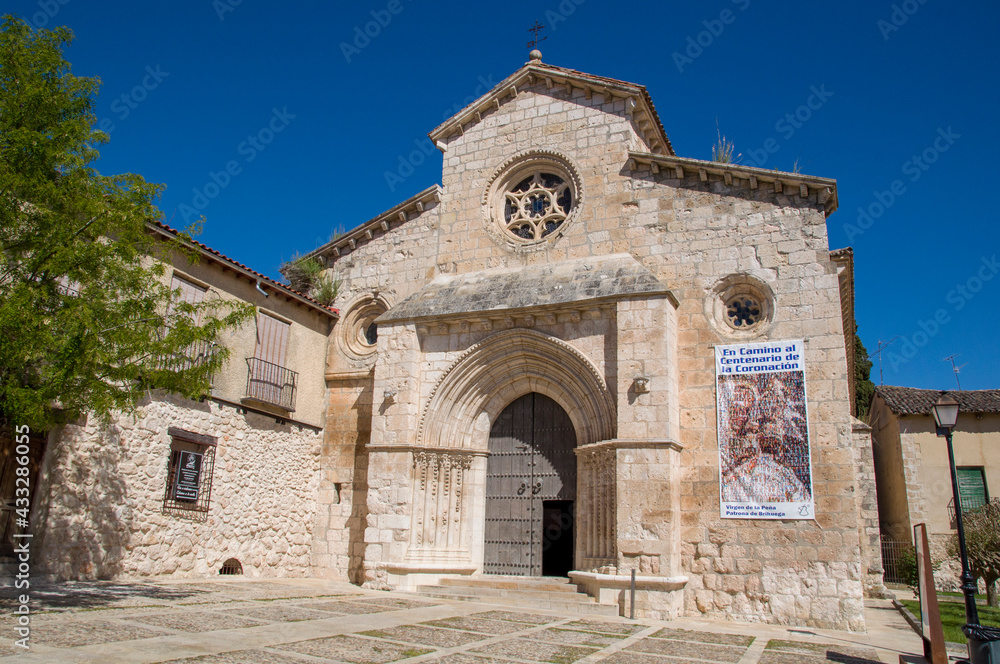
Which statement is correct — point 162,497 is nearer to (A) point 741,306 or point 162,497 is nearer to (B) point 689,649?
(B) point 689,649

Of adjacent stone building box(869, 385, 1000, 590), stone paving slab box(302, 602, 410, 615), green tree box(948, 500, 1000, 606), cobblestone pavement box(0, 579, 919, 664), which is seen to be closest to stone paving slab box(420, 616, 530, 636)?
cobblestone pavement box(0, 579, 919, 664)

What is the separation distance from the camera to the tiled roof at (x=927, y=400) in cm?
1948

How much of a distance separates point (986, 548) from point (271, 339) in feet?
52.5

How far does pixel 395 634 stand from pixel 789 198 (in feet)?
31.4

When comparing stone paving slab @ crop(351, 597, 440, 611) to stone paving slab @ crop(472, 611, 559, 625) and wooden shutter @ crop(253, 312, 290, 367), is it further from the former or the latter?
wooden shutter @ crop(253, 312, 290, 367)

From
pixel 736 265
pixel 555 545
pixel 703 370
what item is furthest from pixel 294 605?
pixel 736 265

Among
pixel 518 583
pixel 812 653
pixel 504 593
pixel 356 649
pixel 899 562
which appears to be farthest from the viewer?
pixel 899 562

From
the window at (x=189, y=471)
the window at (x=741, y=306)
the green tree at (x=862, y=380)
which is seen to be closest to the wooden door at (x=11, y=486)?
the window at (x=189, y=471)

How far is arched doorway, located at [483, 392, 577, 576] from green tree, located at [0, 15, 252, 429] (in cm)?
651

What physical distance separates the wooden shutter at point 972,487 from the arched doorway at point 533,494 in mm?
12560

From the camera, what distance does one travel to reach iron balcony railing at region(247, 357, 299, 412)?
1382cm

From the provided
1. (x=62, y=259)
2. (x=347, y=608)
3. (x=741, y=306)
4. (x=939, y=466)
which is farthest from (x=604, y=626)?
(x=939, y=466)

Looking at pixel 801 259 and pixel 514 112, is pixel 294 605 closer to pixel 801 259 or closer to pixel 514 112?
pixel 801 259

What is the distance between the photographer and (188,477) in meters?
12.3
